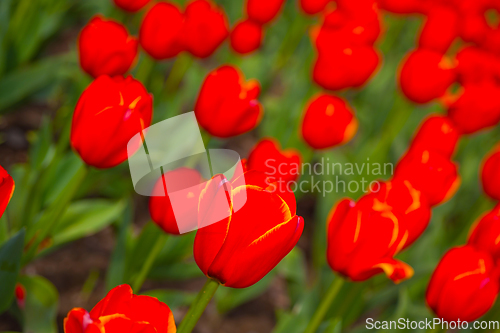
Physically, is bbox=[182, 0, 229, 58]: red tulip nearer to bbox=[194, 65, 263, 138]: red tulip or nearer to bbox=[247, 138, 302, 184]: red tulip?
bbox=[194, 65, 263, 138]: red tulip

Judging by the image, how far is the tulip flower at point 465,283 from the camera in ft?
1.89

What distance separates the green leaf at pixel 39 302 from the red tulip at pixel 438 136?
72cm

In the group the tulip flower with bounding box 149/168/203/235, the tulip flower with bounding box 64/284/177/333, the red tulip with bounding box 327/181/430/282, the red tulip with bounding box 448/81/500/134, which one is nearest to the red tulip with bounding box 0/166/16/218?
the tulip flower with bounding box 64/284/177/333

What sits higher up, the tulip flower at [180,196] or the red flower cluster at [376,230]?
the tulip flower at [180,196]

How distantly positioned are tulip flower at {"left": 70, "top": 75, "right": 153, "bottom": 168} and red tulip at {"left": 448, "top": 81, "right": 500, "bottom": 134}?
2.90 ft

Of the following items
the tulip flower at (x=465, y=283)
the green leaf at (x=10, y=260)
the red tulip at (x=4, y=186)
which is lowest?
the tulip flower at (x=465, y=283)

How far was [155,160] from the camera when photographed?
71cm

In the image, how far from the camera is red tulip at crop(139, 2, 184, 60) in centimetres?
88

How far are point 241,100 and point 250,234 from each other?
1.24ft

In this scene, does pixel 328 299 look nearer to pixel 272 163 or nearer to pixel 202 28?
pixel 272 163

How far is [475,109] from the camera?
117 cm

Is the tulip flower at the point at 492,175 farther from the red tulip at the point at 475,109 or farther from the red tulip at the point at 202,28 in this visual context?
the red tulip at the point at 202,28

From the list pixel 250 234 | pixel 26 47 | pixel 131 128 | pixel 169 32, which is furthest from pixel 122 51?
pixel 26 47

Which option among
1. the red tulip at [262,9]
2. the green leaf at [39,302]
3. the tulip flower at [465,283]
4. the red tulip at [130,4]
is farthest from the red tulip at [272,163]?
the red tulip at [262,9]
